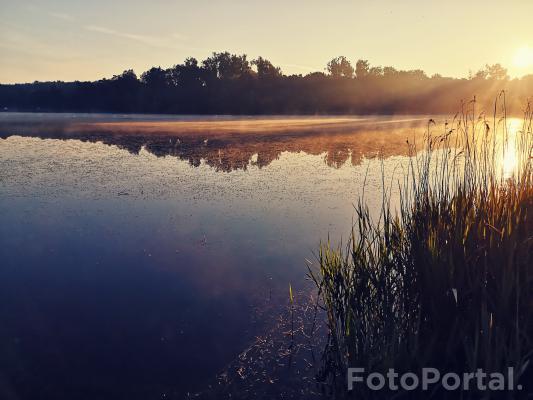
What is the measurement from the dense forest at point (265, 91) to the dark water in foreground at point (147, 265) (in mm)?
47627

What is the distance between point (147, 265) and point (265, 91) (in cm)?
5967

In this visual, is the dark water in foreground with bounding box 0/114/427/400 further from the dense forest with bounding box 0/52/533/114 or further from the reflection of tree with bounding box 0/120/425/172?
the dense forest with bounding box 0/52/533/114

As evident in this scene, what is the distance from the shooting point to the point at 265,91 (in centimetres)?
6334

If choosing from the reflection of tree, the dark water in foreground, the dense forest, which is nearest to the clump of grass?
the dark water in foreground

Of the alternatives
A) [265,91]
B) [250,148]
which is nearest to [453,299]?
[250,148]

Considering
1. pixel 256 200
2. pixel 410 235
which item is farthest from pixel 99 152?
pixel 410 235

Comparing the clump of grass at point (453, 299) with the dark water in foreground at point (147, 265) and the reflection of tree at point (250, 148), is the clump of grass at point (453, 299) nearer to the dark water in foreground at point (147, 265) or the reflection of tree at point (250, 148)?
the dark water in foreground at point (147, 265)

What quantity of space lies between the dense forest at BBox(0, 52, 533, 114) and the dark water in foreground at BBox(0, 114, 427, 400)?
156 feet

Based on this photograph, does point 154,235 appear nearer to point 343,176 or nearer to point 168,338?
point 168,338

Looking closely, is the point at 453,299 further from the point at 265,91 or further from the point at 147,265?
the point at 265,91

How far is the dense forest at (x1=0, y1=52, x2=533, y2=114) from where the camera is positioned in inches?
2345

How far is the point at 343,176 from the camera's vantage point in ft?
41.6

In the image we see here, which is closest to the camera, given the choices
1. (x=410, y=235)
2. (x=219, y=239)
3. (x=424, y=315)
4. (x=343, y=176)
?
(x=424, y=315)

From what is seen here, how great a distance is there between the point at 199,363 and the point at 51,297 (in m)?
2.59
